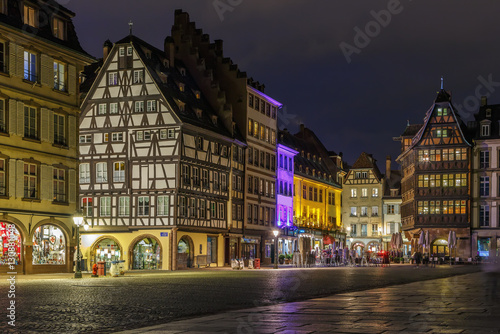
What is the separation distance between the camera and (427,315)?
1463 cm

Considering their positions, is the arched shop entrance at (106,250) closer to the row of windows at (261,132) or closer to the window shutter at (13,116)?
the row of windows at (261,132)

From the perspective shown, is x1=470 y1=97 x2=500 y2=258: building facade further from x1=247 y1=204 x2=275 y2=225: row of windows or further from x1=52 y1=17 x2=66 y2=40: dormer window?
x1=52 y1=17 x2=66 y2=40: dormer window

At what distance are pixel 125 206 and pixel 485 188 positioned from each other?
46.2 metres

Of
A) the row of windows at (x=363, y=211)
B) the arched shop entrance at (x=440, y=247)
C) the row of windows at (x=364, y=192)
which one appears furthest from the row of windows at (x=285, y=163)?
the row of windows at (x=363, y=211)

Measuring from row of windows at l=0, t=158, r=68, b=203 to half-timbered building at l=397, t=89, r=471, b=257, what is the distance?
53344 millimetres

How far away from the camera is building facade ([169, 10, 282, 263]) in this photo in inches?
2672

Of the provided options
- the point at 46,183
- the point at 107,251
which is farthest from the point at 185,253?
the point at 46,183

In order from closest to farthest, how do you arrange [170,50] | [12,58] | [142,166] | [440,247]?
[12,58] → [142,166] → [170,50] → [440,247]

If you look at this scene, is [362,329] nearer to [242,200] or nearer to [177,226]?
[177,226]

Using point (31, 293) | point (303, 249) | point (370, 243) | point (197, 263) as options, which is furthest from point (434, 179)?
point (31, 293)

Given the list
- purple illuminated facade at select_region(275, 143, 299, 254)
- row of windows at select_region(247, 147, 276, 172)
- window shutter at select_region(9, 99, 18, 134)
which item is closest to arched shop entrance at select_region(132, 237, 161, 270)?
row of windows at select_region(247, 147, 276, 172)

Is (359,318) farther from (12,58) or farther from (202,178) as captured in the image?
(202,178)

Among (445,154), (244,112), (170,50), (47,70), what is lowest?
(445,154)

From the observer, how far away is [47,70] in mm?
40125
